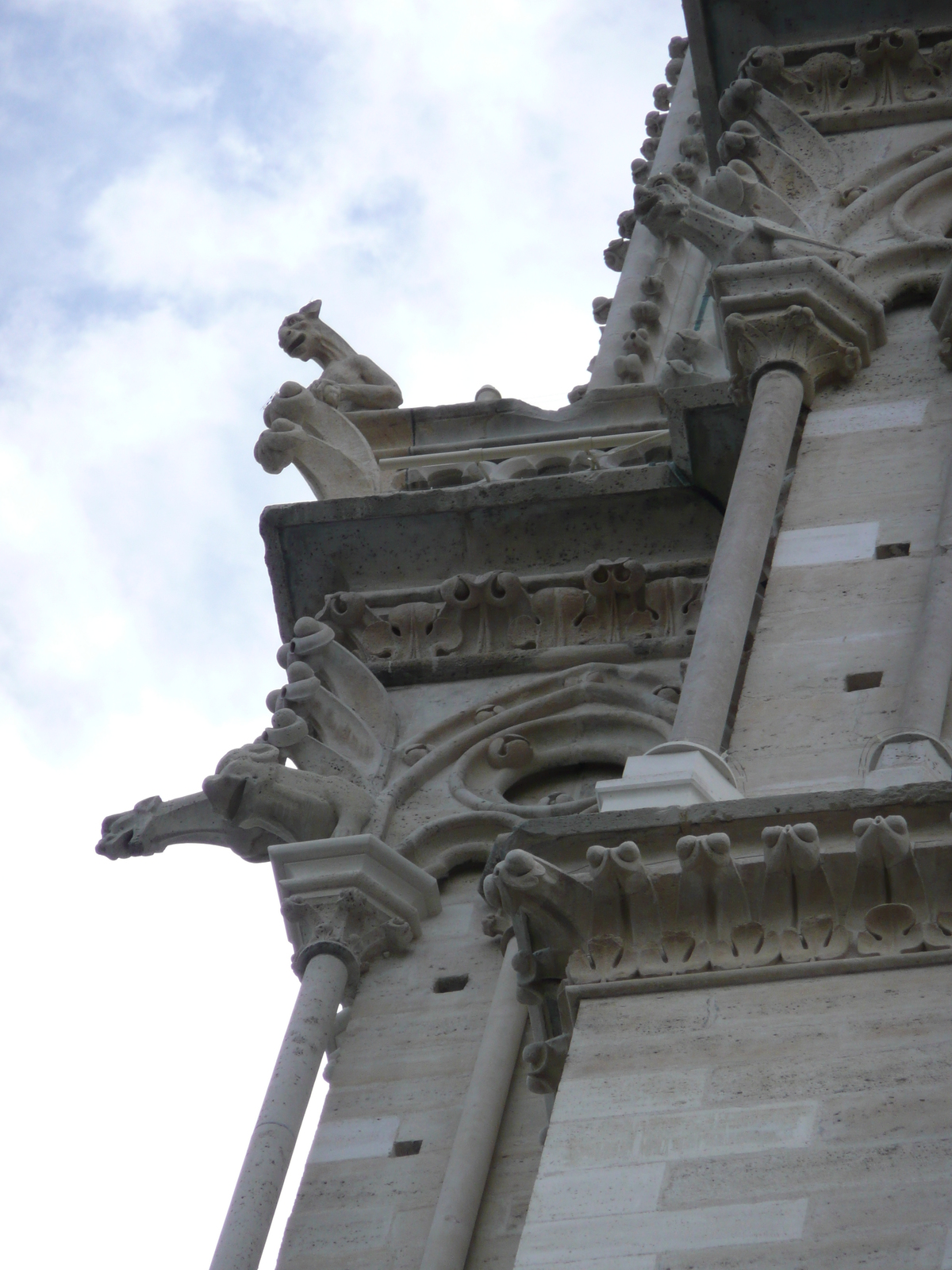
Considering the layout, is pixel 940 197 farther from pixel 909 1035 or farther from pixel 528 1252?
pixel 528 1252

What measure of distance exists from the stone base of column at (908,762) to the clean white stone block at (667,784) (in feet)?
1.52

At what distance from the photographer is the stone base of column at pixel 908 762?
7.56 m

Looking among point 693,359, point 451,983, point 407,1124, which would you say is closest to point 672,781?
point 407,1124

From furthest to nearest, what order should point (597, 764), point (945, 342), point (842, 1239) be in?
point (597, 764)
point (945, 342)
point (842, 1239)

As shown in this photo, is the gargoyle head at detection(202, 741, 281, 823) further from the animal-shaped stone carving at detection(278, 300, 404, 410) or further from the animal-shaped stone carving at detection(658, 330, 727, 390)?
the animal-shaped stone carving at detection(278, 300, 404, 410)

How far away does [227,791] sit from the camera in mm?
10852

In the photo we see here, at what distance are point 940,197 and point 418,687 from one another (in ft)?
11.4

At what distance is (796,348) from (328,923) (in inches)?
122

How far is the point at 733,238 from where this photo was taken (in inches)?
462

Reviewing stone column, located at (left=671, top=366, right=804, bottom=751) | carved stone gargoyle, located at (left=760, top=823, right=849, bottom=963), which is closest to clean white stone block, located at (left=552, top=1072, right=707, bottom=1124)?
carved stone gargoyle, located at (left=760, top=823, right=849, bottom=963)

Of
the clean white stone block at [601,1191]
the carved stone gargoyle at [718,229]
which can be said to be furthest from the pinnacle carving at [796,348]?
the clean white stone block at [601,1191]

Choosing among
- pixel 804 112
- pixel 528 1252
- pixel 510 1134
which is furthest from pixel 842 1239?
pixel 804 112

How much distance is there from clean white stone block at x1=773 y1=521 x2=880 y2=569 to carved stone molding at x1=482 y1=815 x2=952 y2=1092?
7.86 ft

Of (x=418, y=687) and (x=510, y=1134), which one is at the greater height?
(x=418, y=687)
